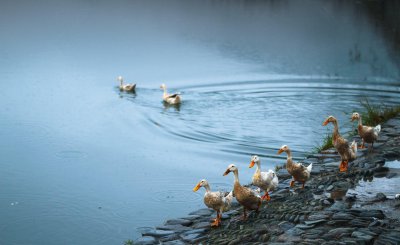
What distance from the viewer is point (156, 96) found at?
22641 millimetres

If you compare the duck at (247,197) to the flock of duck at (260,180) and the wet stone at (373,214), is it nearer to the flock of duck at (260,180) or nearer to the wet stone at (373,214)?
the flock of duck at (260,180)

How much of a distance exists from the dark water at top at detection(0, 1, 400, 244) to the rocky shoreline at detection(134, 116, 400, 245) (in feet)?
4.47

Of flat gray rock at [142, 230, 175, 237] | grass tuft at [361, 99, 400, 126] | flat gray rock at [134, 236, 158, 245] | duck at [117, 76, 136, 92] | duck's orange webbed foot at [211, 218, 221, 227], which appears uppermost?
duck at [117, 76, 136, 92]

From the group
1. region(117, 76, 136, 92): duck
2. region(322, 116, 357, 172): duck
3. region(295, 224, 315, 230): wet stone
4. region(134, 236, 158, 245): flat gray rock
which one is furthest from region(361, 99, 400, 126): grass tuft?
region(117, 76, 136, 92): duck

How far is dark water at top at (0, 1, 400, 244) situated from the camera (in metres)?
13.7

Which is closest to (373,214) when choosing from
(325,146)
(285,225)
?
(285,225)

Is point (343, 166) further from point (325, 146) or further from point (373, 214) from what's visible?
point (373, 214)

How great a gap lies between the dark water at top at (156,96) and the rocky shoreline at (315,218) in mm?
1362

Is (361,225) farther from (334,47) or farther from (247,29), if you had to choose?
(247,29)

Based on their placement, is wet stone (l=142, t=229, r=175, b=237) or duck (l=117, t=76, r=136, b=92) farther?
duck (l=117, t=76, r=136, b=92)

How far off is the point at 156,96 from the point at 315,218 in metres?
13.4

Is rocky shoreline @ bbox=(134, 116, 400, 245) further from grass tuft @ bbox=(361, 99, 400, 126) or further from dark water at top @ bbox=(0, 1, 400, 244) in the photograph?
grass tuft @ bbox=(361, 99, 400, 126)

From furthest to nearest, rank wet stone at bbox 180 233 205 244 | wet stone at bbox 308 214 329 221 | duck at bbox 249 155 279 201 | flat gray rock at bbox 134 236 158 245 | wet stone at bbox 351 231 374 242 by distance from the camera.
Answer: duck at bbox 249 155 279 201
flat gray rock at bbox 134 236 158 245
wet stone at bbox 180 233 205 244
wet stone at bbox 308 214 329 221
wet stone at bbox 351 231 374 242

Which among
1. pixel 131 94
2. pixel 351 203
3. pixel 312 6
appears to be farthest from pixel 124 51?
pixel 351 203
